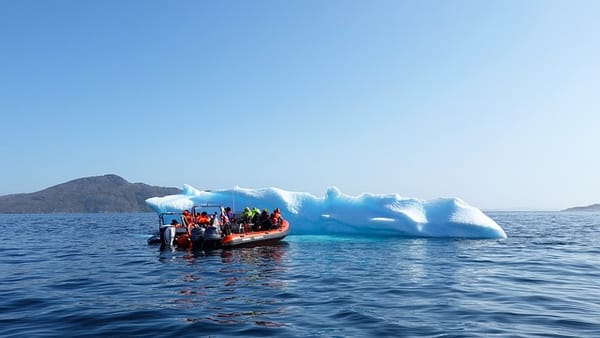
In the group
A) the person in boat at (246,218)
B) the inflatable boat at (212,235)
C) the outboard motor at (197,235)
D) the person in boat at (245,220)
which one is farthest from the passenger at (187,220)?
the person in boat at (246,218)

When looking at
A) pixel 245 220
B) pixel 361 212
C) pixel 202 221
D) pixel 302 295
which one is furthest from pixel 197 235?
pixel 361 212

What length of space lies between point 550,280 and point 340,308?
20.2 feet

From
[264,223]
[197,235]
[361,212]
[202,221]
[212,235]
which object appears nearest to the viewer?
[212,235]

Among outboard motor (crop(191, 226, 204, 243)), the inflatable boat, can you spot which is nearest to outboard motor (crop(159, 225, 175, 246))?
the inflatable boat

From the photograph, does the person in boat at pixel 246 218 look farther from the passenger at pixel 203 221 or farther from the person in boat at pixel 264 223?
the passenger at pixel 203 221

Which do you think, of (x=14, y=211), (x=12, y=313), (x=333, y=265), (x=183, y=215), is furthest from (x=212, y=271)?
(x=14, y=211)

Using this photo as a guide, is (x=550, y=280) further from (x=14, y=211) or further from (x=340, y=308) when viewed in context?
(x=14, y=211)

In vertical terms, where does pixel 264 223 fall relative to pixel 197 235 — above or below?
above

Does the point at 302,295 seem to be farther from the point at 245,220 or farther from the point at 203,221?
the point at 245,220

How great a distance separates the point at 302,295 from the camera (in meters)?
9.21

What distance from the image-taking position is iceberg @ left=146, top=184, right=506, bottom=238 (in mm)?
24906

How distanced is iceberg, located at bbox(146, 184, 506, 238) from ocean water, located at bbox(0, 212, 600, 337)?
8.46 m

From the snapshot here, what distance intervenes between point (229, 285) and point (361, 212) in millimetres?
16044

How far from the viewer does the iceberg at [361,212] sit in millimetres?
24906
